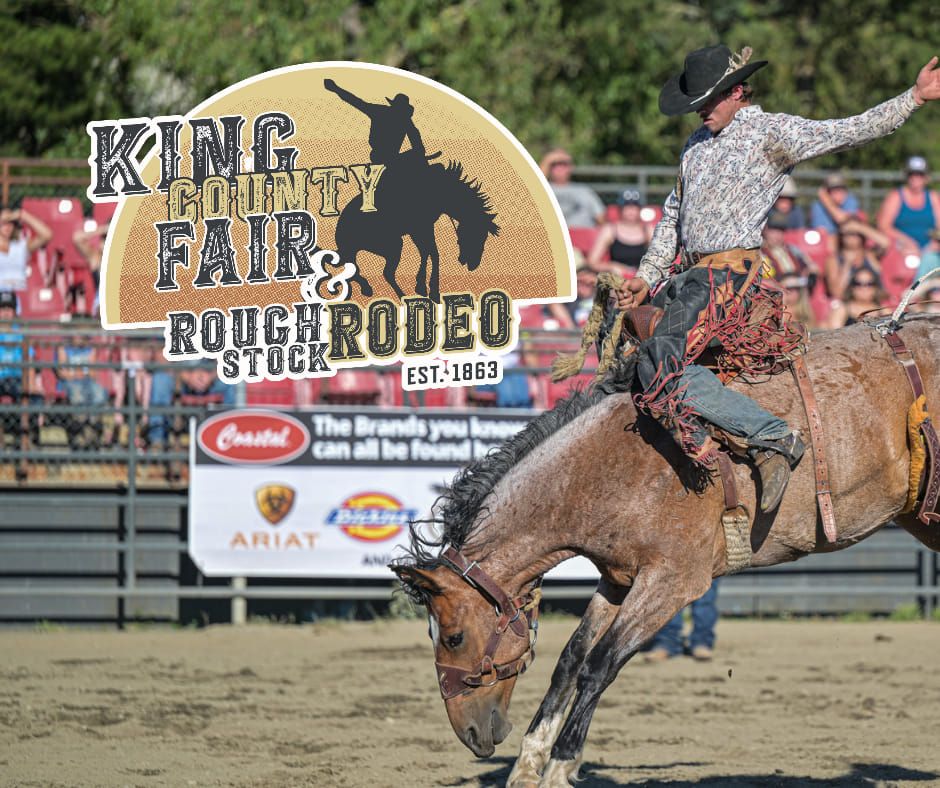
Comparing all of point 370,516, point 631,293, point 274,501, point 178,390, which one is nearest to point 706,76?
point 631,293

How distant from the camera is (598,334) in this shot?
222 inches

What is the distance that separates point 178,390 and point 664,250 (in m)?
5.83

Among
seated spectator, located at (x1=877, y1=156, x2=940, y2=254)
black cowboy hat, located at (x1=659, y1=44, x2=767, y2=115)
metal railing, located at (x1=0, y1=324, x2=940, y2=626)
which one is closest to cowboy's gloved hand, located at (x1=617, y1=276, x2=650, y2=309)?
black cowboy hat, located at (x1=659, y1=44, x2=767, y2=115)

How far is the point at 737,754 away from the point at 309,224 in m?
3.65

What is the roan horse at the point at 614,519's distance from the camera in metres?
5.15

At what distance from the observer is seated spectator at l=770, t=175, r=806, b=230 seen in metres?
12.2

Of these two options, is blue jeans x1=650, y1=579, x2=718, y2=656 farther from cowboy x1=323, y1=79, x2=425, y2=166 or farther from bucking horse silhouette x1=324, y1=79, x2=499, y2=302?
cowboy x1=323, y1=79, x2=425, y2=166

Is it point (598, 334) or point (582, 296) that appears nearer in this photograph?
point (598, 334)

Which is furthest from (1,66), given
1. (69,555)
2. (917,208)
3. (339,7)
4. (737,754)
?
(737,754)

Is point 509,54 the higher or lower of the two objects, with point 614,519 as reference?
higher

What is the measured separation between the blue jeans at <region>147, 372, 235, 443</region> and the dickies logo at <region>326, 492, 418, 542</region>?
48.3 inches

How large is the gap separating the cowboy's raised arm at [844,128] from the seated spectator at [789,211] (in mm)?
6991

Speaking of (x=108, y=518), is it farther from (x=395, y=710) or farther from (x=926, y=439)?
(x=926, y=439)

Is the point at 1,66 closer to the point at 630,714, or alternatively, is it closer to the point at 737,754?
the point at 630,714
